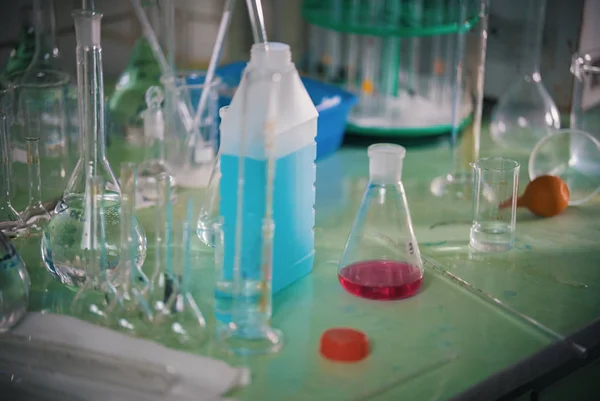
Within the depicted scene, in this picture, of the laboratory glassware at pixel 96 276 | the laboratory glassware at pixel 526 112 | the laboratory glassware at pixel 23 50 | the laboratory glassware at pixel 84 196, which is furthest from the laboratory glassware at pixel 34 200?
the laboratory glassware at pixel 526 112

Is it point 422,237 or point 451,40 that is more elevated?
point 451,40

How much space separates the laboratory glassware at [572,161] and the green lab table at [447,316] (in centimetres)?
13

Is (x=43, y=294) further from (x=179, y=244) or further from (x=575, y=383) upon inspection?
(x=575, y=383)

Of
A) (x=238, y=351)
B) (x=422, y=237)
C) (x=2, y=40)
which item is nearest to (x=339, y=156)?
(x=422, y=237)

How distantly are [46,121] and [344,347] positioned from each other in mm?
888

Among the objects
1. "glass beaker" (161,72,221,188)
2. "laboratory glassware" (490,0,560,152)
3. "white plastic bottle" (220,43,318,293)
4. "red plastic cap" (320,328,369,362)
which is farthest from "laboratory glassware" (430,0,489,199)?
"red plastic cap" (320,328,369,362)

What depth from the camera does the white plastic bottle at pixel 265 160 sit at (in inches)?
44.1

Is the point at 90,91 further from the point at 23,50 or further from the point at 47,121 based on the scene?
the point at 23,50

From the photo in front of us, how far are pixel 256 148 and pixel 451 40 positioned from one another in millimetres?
1201

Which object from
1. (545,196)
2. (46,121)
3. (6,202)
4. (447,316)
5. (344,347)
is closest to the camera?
(344,347)

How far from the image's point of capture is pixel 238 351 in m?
1.10

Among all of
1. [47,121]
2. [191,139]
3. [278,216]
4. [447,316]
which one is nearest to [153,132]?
[191,139]

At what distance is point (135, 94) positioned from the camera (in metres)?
1.75

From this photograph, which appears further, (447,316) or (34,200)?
(34,200)
